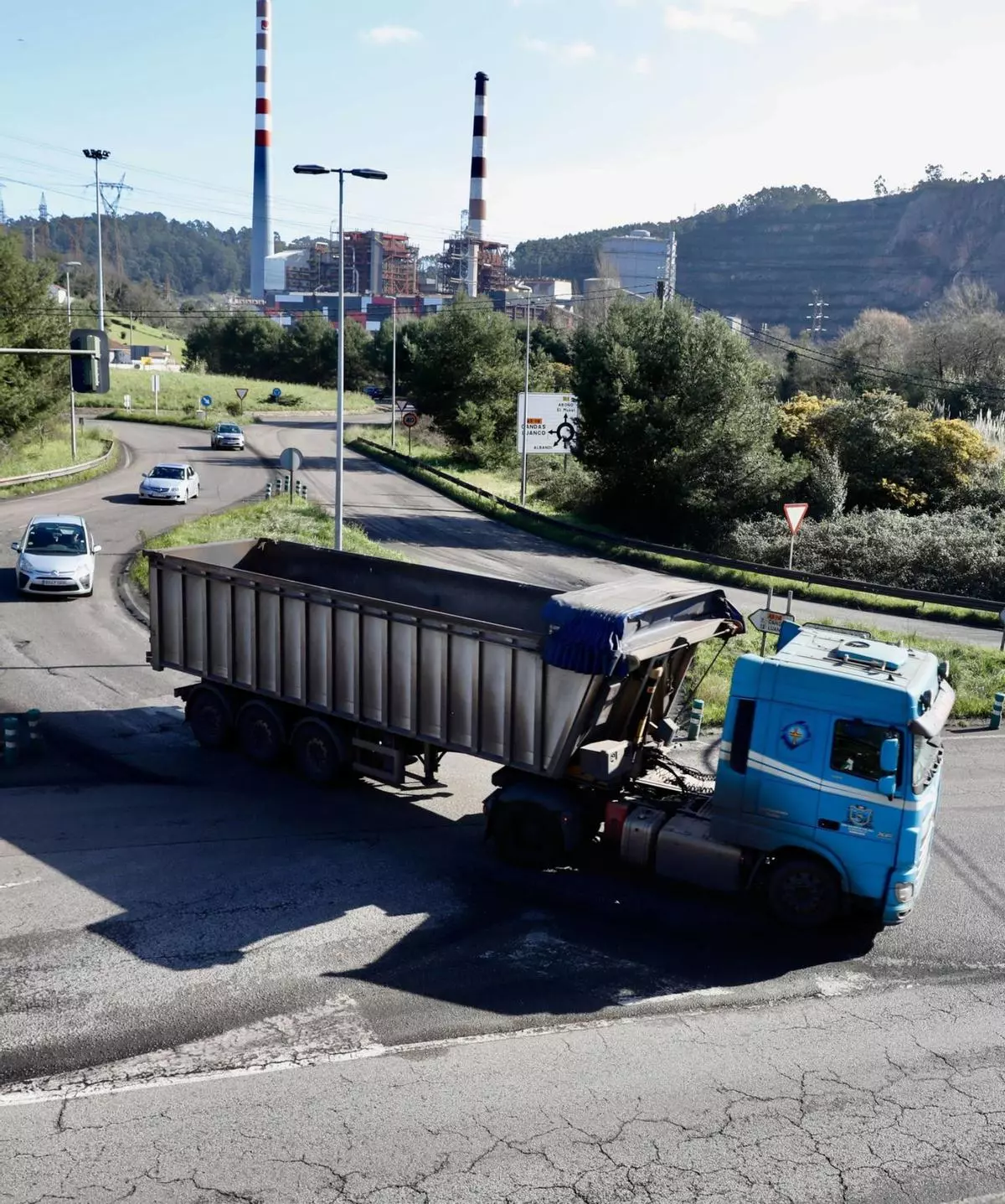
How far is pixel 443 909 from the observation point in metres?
11.0

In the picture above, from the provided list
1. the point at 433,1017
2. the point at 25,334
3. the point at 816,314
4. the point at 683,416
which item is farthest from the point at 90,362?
the point at 816,314

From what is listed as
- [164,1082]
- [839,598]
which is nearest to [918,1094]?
[164,1082]

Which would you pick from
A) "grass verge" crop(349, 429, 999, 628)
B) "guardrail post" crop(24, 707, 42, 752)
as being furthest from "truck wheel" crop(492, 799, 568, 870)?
"grass verge" crop(349, 429, 999, 628)

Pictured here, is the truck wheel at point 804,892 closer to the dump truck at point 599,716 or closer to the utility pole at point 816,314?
the dump truck at point 599,716

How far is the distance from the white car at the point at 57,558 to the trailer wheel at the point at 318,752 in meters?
11.8

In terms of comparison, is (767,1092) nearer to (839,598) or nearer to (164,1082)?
(164,1082)

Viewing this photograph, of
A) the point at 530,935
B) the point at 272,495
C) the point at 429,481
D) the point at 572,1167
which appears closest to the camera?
the point at 572,1167

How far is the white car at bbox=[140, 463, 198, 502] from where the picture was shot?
3769cm

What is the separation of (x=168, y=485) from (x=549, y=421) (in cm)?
1758

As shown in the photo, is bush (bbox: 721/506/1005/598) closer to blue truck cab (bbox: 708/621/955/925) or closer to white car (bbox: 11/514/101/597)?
white car (bbox: 11/514/101/597)

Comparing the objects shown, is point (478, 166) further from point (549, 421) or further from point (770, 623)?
point (770, 623)

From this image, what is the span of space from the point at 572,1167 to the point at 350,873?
198 inches

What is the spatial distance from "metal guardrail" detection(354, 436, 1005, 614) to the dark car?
16444mm

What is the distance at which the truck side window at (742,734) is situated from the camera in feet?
34.7
